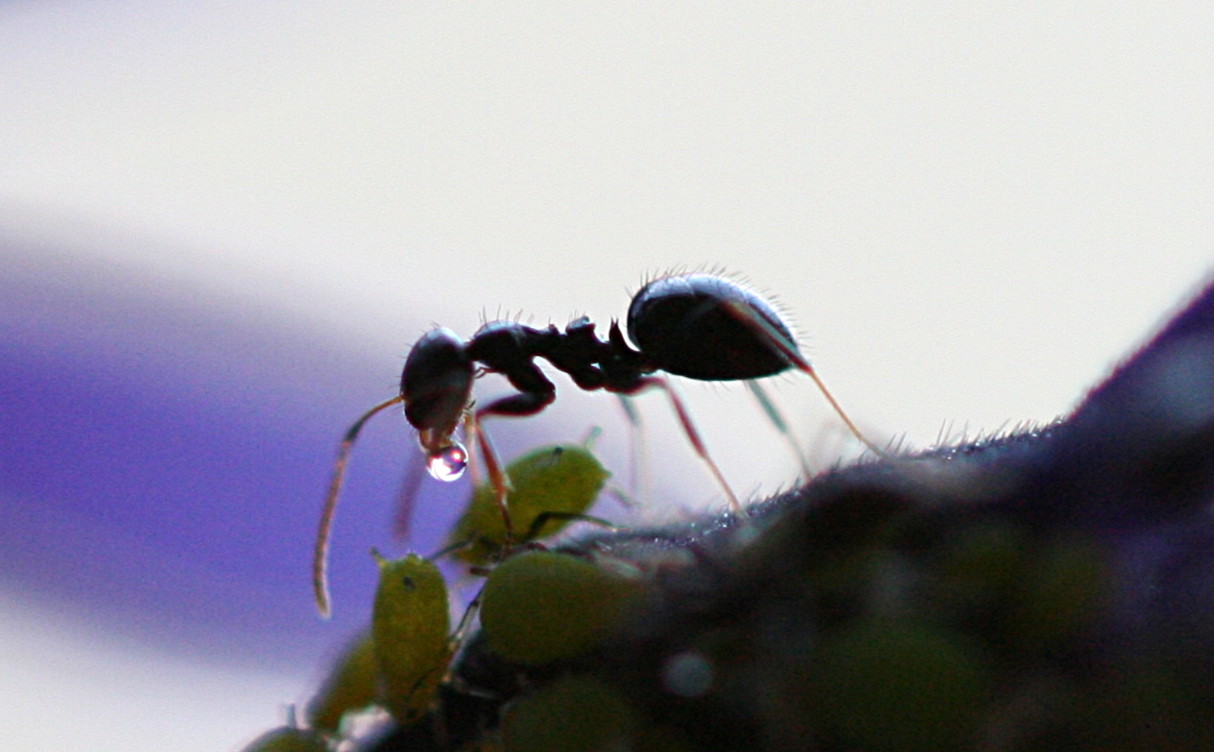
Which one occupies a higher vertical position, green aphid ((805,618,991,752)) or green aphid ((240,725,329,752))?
green aphid ((240,725,329,752))

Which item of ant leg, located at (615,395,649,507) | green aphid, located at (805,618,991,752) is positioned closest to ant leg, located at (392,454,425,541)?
ant leg, located at (615,395,649,507)

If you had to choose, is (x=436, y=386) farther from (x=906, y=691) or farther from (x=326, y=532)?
(x=906, y=691)

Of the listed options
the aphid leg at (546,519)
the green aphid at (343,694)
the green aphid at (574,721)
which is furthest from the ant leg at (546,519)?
the green aphid at (574,721)

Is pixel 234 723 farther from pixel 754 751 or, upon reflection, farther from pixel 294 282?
pixel 754 751

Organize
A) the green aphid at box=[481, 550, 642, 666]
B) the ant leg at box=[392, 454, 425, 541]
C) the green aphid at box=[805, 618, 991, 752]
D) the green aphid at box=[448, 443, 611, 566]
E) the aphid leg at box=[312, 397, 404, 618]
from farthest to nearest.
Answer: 1. the ant leg at box=[392, 454, 425, 541]
2. the aphid leg at box=[312, 397, 404, 618]
3. the green aphid at box=[448, 443, 611, 566]
4. the green aphid at box=[481, 550, 642, 666]
5. the green aphid at box=[805, 618, 991, 752]

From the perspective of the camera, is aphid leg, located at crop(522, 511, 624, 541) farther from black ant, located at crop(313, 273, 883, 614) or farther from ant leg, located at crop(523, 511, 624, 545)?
black ant, located at crop(313, 273, 883, 614)
